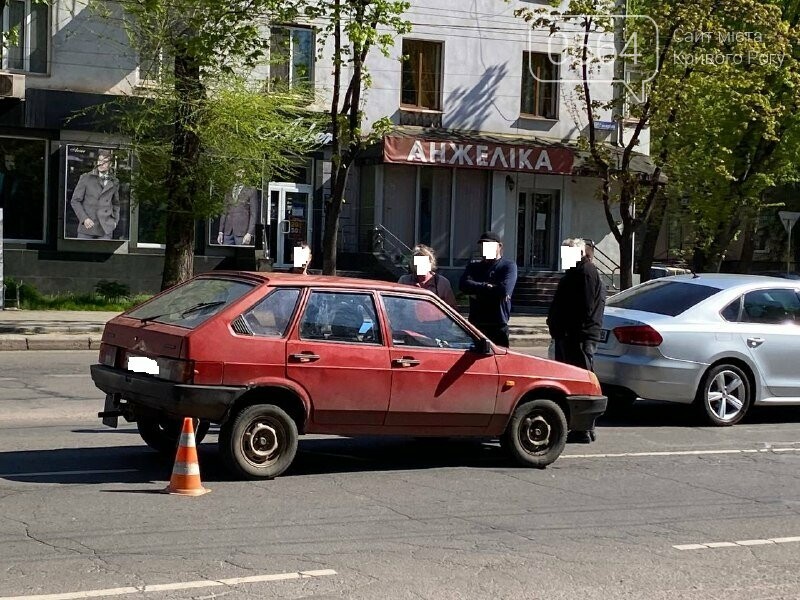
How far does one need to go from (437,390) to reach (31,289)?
18.9 m

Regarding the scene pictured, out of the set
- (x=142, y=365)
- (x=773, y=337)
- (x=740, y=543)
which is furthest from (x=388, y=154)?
(x=740, y=543)

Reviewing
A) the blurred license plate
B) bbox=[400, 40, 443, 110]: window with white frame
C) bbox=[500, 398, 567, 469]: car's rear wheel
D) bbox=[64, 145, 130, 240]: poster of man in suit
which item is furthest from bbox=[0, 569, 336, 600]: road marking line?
bbox=[400, 40, 443, 110]: window with white frame

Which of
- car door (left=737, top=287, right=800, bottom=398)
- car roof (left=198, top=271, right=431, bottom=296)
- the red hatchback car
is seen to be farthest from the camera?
car door (left=737, top=287, right=800, bottom=398)

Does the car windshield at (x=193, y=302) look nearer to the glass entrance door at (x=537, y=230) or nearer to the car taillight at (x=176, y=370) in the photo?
the car taillight at (x=176, y=370)

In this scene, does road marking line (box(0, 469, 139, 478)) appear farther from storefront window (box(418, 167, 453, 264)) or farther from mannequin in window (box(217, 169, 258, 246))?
storefront window (box(418, 167, 453, 264))

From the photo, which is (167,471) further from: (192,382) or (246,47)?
(246,47)

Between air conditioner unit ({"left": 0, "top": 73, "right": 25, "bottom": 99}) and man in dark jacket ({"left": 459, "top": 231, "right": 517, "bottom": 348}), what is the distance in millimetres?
15454

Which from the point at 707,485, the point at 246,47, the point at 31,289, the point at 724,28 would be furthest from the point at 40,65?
the point at 707,485

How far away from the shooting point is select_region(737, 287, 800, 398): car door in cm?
1231

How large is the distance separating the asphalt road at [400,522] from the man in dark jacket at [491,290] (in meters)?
1.26

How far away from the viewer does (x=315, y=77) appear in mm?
29453

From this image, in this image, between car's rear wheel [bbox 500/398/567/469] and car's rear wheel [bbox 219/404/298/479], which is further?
car's rear wheel [bbox 500/398/567/469]

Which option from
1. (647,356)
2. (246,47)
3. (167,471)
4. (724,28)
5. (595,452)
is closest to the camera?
(167,471)

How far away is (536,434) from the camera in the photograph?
9.60 metres
